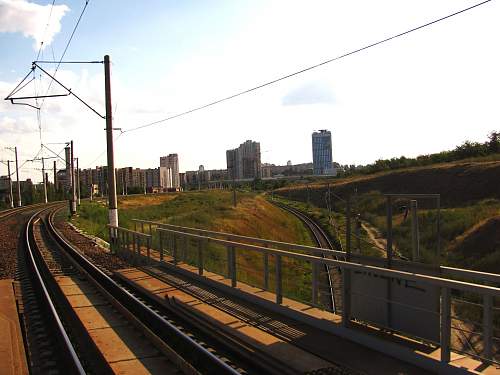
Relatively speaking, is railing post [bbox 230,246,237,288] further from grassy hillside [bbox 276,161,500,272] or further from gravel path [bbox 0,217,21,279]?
gravel path [bbox 0,217,21,279]

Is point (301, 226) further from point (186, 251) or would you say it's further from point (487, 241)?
point (186, 251)

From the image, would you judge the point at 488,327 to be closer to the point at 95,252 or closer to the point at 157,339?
the point at 157,339

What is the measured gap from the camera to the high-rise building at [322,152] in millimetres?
191125

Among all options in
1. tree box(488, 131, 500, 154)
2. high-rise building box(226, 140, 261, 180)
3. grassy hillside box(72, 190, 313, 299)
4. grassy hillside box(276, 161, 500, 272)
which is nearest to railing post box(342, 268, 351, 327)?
grassy hillside box(276, 161, 500, 272)

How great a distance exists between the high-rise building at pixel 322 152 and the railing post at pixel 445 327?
185 m

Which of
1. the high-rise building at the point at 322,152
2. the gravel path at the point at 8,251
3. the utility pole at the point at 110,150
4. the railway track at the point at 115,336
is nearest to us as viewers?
the railway track at the point at 115,336

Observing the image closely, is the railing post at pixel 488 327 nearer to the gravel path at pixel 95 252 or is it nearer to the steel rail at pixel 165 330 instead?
the steel rail at pixel 165 330

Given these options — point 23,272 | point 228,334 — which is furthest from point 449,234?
point 228,334

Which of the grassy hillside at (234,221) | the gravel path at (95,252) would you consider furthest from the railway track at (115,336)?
the grassy hillside at (234,221)

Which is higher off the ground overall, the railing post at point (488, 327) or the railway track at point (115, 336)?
the railing post at point (488, 327)

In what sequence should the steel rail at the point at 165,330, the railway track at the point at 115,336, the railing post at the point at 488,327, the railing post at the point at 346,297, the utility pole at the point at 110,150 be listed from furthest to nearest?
the utility pole at the point at 110,150 < the railing post at the point at 346,297 < the railway track at the point at 115,336 < the steel rail at the point at 165,330 < the railing post at the point at 488,327

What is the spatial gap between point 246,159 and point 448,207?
11721 centimetres

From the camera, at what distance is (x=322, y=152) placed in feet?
632

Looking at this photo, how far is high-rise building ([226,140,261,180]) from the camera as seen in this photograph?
556ft
